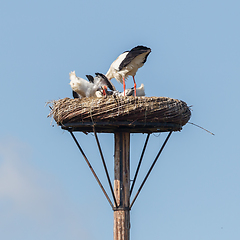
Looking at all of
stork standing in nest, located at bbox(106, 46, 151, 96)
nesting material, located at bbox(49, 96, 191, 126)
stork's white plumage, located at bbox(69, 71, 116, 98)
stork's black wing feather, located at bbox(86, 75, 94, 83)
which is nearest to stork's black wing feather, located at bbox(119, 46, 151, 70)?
stork standing in nest, located at bbox(106, 46, 151, 96)

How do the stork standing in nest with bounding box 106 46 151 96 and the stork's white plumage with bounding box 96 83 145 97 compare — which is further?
the stork's white plumage with bounding box 96 83 145 97

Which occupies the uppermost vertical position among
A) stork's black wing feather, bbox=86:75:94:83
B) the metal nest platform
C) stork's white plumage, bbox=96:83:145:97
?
stork's black wing feather, bbox=86:75:94:83

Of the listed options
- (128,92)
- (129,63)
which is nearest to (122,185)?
(128,92)

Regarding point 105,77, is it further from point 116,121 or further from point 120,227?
point 120,227

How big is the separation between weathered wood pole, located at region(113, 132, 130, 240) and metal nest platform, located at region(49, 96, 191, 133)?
71 cm

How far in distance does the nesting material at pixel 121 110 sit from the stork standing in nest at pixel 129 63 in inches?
59.7

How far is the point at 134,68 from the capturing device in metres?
12.8

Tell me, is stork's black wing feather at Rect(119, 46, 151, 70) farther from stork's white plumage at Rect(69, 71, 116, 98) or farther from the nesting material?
the nesting material

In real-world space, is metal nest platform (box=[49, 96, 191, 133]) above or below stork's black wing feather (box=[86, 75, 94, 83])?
below

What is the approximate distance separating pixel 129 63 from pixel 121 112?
1896mm

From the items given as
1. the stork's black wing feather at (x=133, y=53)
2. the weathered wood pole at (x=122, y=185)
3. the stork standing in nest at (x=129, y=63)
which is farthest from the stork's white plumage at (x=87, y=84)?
the weathered wood pole at (x=122, y=185)

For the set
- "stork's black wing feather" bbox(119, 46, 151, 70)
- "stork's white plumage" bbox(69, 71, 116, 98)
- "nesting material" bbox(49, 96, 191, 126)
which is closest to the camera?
"nesting material" bbox(49, 96, 191, 126)

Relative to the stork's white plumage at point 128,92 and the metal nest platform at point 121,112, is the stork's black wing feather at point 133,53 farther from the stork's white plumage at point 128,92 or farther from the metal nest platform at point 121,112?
the metal nest platform at point 121,112

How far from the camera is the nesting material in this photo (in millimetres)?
11070
